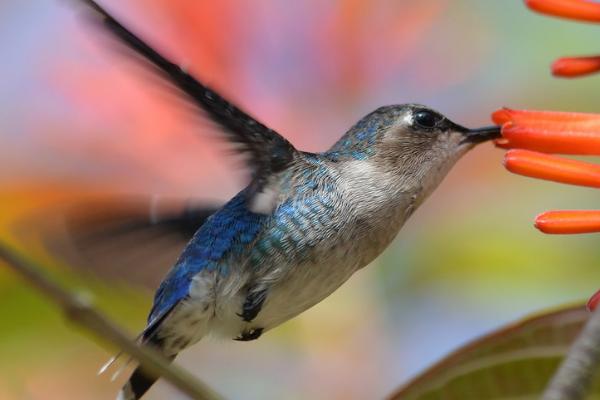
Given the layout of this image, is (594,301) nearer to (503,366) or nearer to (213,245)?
(503,366)

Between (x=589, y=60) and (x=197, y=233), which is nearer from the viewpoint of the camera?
(x=589, y=60)

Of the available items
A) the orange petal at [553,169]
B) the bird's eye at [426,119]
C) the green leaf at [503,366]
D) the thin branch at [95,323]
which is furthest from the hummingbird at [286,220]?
the thin branch at [95,323]

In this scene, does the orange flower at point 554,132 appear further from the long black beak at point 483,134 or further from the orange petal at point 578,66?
the long black beak at point 483,134

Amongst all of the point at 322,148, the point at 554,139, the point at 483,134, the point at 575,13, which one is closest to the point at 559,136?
the point at 554,139

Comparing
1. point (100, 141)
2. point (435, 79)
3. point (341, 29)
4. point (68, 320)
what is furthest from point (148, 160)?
point (68, 320)

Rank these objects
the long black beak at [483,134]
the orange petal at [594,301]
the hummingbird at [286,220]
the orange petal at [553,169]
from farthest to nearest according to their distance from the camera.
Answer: the long black beak at [483,134], the hummingbird at [286,220], the orange petal at [553,169], the orange petal at [594,301]

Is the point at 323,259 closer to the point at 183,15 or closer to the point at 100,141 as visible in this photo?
the point at 100,141

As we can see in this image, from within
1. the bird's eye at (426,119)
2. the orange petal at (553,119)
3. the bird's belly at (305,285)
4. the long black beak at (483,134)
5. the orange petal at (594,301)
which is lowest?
the bird's belly at (305,285)
